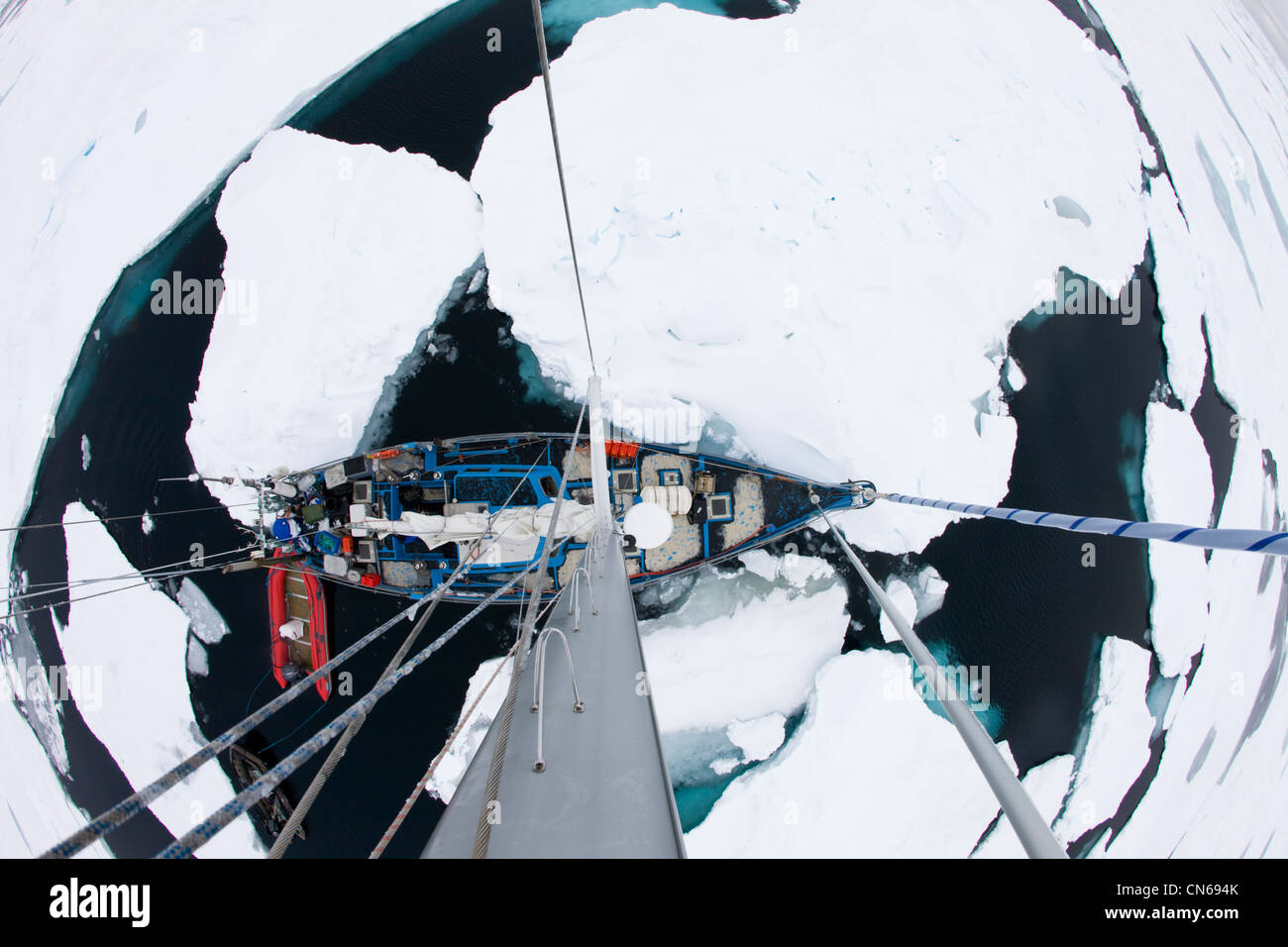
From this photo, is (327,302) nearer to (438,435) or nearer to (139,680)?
(438,435)

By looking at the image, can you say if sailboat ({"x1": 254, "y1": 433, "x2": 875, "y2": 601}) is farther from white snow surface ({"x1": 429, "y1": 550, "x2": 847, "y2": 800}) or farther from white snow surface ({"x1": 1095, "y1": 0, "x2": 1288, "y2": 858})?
white snow surface ({"x1": 1095, "y1": 0, "x2": 1288, "y2": 858})

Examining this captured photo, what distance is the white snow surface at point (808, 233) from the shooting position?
6.59 meters

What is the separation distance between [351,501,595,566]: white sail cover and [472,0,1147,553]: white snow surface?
1.92 metres

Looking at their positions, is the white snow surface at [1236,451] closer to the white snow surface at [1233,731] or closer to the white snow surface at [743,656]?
the white snow surface at [1233,731]

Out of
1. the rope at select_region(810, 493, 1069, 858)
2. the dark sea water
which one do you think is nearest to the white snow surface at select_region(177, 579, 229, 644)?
the dark sea water

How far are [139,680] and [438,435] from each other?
19.1 feet

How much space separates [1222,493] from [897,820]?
6.70 m

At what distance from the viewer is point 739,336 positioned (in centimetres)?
660

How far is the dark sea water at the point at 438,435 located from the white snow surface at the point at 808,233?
2.25ft

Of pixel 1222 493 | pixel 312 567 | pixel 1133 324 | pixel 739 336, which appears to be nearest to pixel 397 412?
pixel 312 567

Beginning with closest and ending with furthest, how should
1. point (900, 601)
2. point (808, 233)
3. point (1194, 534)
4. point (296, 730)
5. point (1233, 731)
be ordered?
point (1194, 534), point (808, 233), point (900, 601), point (296, 730), point (1233, 731)

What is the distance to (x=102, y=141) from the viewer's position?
7.77m

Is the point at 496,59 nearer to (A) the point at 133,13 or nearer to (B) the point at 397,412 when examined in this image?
(B) the point at 397,412

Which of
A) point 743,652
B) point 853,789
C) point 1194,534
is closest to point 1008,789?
point 1194,534
